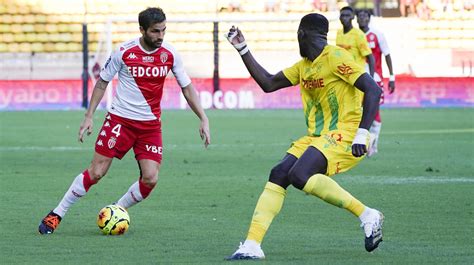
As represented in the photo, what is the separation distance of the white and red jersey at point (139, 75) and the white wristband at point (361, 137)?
2359mm

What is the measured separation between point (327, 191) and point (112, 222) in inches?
87.5

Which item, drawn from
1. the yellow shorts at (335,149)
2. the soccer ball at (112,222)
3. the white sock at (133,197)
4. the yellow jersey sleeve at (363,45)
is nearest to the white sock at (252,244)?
the yellow shorts at (335,149)

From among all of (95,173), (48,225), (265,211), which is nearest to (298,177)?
(265,211)

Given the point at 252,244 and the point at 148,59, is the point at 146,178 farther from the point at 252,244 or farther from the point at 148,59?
the point at 252,244

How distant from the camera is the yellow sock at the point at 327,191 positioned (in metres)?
8.24

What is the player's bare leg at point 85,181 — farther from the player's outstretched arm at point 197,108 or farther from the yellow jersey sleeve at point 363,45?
the yellow jersey sleeve at point 363,45

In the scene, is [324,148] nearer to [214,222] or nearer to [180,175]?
[214,222]

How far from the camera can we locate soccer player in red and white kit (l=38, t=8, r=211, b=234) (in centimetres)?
991

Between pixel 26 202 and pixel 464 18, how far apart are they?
1180 inches

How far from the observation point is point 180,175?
50.1 ft

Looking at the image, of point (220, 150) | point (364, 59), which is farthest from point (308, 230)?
point (220, 150)

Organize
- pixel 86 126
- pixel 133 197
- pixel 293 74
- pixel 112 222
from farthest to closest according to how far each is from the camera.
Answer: pixel 133 197, pixel 86 126, pixel 112 222, pixel 293 74

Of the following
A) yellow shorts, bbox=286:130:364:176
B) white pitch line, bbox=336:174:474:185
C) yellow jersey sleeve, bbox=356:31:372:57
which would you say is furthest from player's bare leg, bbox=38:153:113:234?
yellow jersey sleeve, bbox=356:31:372:57

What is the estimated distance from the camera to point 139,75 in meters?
9.97
